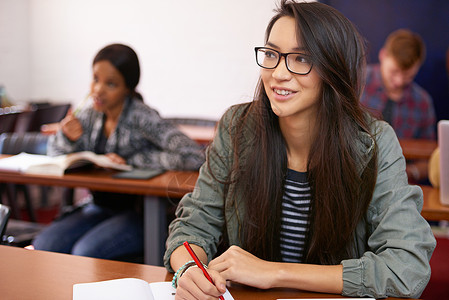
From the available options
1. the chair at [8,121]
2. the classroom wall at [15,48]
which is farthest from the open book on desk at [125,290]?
the classroom wall at [15,48]

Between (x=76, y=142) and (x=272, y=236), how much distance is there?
5.06 ft

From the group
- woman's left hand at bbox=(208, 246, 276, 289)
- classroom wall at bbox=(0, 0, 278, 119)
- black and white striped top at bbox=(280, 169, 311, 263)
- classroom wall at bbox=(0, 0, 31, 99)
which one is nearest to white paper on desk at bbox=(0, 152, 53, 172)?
black and white striped top at bbox=(280, 169, 311, 263)

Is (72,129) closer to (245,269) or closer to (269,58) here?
(269,58)

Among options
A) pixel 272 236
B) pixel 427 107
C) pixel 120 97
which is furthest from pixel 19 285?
pixel 427 107

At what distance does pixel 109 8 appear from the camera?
6074 mm

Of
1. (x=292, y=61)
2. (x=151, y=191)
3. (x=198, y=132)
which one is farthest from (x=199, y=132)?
(x=292, y=61)

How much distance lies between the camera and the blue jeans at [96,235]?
2285mm

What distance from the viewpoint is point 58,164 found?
241cm

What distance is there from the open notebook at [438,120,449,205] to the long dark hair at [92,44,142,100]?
57.5 inches

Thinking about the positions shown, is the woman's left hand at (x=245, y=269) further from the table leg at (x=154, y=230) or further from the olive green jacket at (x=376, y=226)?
the table leg at (x=154, y=230)

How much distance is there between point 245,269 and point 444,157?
1.06 meters

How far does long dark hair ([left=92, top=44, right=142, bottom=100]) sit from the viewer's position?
262cm

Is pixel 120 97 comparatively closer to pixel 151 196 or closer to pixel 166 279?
pixel 151 196

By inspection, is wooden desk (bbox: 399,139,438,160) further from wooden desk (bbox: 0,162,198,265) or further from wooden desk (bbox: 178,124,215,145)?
wooden desk (bbox: 0,162,198,265)
